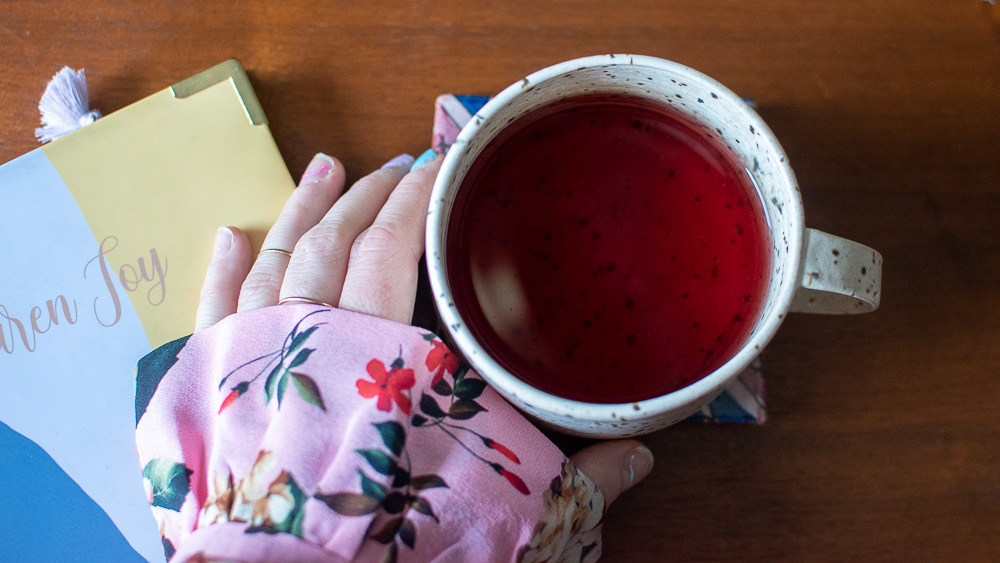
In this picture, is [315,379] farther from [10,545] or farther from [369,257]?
[10,545]

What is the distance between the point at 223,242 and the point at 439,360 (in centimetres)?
27

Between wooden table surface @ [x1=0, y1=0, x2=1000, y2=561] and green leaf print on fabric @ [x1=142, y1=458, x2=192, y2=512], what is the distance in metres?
0.30

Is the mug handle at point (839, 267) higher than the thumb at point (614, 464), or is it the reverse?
the mug handle at point (839, 267)

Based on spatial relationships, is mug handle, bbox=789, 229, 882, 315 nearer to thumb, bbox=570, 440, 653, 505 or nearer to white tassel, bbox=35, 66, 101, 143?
thumb, bbox=570, 440, 653, 505

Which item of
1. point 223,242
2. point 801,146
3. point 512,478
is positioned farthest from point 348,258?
point 801,146

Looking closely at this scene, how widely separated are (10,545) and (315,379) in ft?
1.21

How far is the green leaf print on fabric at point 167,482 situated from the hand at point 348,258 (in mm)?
134

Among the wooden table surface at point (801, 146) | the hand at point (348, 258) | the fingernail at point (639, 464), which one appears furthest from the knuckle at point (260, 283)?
the fingernail at point (639, 464)

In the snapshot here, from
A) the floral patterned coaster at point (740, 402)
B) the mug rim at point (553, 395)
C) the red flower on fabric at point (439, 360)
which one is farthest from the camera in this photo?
the floral patterned coaster at point (740, 402)

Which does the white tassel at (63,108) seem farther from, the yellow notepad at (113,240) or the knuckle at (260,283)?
the knuckle at (260,283)

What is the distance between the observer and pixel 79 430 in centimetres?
53

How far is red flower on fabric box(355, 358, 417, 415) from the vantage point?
15.7 inches

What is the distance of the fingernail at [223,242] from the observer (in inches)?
21.3

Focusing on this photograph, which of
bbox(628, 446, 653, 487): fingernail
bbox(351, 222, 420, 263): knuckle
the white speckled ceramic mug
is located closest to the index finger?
bbox(351, 222, 420, 263): knuckle
